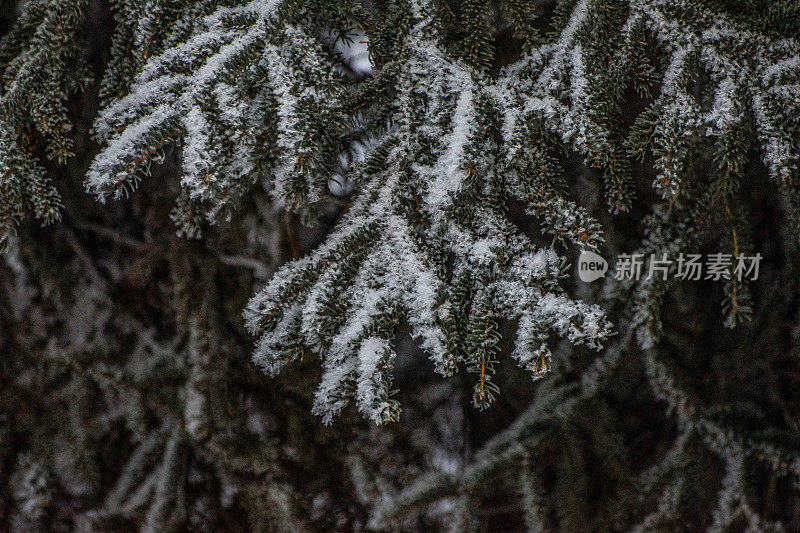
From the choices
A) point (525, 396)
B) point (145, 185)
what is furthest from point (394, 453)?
point (145, 185)

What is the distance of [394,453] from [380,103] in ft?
3.95

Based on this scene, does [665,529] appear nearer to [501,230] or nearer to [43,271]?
[501,230]

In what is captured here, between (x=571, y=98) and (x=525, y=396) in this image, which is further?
(x=525, y=396)

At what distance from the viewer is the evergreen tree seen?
2.29 feet

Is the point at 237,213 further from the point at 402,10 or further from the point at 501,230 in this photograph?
the point at 501,230

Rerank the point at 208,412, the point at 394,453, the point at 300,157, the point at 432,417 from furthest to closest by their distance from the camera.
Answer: the point at 432,417 < the point at 394,453 < the point at 208,412 < the point at 300,157

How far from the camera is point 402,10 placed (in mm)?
843

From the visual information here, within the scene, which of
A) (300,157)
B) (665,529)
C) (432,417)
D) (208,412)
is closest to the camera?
(300,157)

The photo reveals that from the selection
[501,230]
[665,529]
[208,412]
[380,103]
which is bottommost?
[665,529]

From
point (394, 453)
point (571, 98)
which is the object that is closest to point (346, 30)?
point (571, 98)

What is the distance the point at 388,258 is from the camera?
721mm

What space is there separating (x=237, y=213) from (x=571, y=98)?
107cm

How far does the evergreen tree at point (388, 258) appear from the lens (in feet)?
2.29

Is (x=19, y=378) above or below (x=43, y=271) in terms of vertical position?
below
